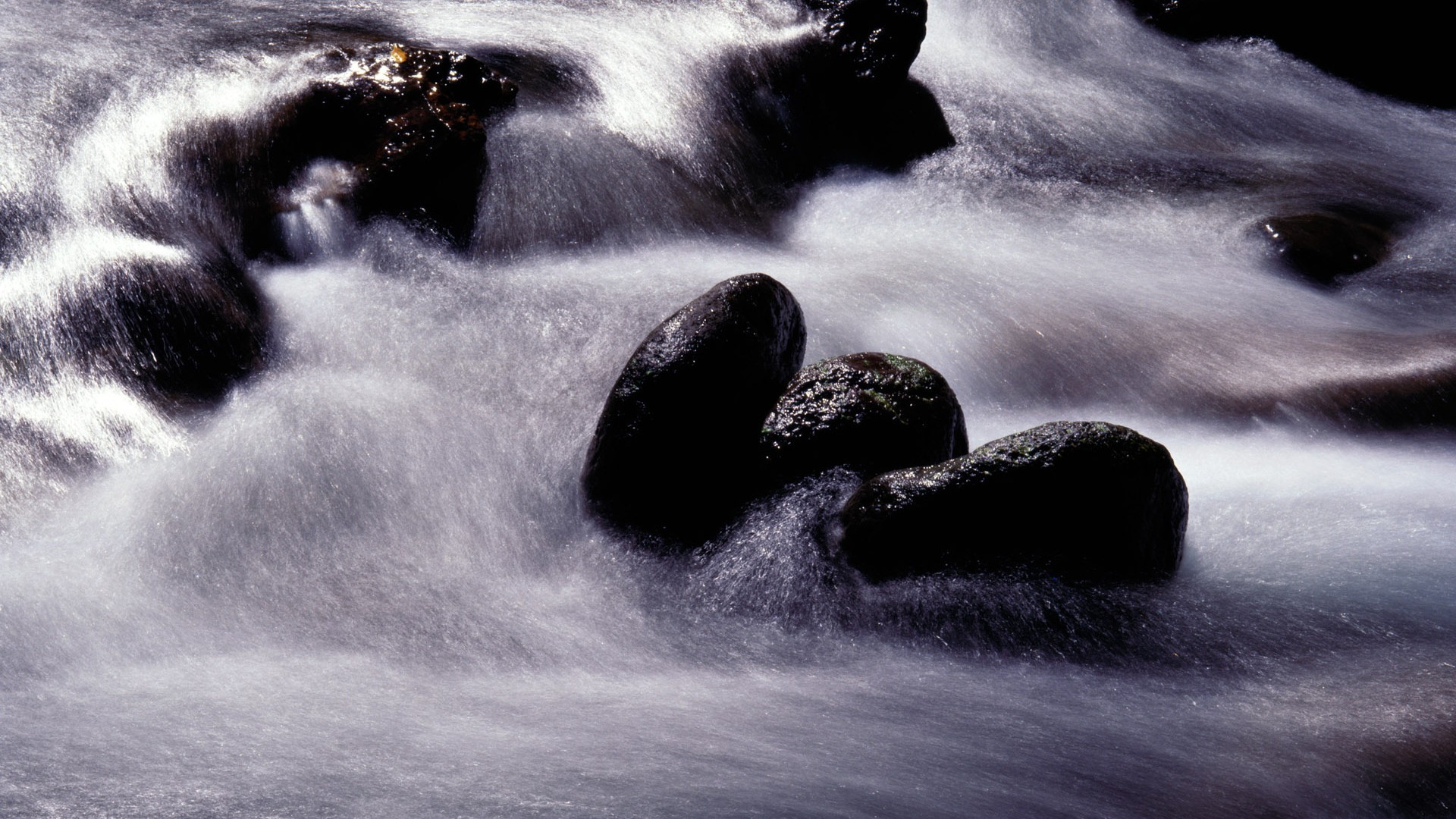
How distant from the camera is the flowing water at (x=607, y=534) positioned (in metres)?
2.79

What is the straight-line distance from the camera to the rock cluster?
3455mm

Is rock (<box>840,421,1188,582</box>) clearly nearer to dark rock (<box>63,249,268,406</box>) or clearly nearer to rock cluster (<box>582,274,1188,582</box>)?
rock cluster (<box>582,274,1188,582</box>)

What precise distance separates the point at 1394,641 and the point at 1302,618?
252 millimetres

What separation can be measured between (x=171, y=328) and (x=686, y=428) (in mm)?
2200

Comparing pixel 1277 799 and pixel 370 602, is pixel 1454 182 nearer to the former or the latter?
pixel 1277 799

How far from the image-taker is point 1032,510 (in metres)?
3.45

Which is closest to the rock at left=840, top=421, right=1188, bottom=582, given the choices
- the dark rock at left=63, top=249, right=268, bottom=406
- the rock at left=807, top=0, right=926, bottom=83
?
the dark rock at left=63, top=249, right=268, bottom=406

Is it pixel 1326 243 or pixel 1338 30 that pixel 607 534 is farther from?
pixel 1338 30

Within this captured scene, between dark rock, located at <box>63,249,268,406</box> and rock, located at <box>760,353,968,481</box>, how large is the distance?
222cm

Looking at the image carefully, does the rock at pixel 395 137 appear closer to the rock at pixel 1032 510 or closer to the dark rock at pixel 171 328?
the dark rock at pixel 171 328

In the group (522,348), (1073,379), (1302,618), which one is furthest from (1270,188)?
(522,348)

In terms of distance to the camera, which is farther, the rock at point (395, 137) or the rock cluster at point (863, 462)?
the rock at point (395, 137)

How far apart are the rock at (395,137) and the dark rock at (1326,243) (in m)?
4.19

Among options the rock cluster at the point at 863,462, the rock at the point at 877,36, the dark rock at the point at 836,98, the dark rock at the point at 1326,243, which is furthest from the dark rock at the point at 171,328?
the dark rock at the point at 1326,243
